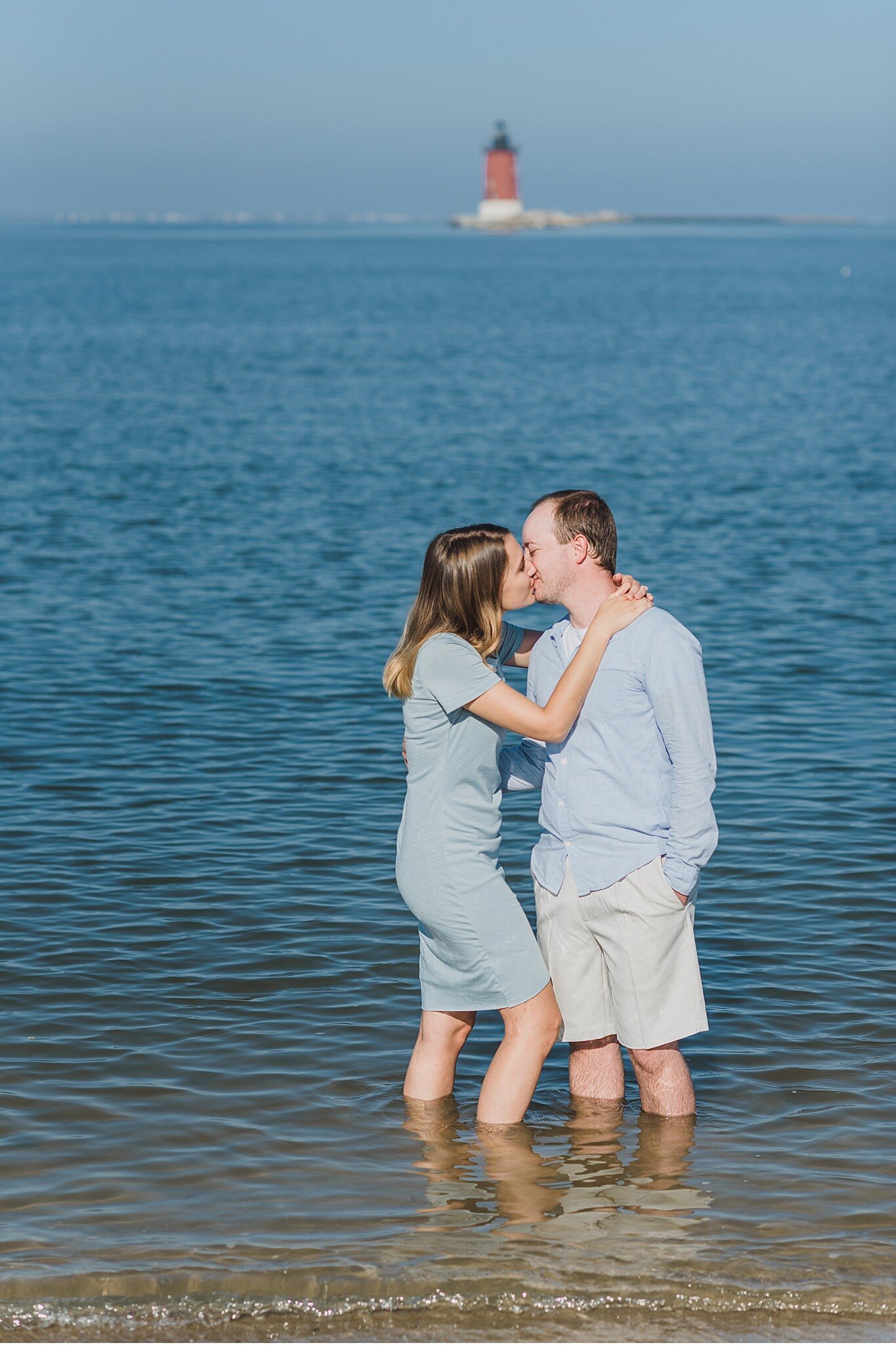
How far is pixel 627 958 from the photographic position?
502 centimetres

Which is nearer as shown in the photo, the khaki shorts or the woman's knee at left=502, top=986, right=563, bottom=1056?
the khaki shorts

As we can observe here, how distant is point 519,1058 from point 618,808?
954mm

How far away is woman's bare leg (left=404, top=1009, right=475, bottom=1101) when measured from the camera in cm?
534

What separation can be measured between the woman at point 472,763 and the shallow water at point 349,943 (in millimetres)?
745

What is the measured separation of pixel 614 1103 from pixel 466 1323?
60.2 inches

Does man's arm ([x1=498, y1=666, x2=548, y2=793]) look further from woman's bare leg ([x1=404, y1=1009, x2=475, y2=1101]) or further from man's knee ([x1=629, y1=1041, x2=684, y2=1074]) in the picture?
man's knee ([x1=629, y1=1041, x2=684, y2=1074])

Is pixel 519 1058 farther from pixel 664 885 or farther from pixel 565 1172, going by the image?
pixel 664 885

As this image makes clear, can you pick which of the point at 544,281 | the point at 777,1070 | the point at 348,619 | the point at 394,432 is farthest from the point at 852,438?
the point at 544,281

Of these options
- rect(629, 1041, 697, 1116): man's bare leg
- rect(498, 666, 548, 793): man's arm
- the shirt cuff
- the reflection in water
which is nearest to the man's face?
rect(498, 666, 548, 793): man's arm

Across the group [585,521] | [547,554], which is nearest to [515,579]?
[547,554]

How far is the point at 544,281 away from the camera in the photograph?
318ft

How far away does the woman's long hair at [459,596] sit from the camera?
4.84 metres

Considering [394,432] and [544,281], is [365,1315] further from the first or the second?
[544,281]

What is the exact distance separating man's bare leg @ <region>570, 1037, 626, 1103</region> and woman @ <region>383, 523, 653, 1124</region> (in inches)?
15.8
